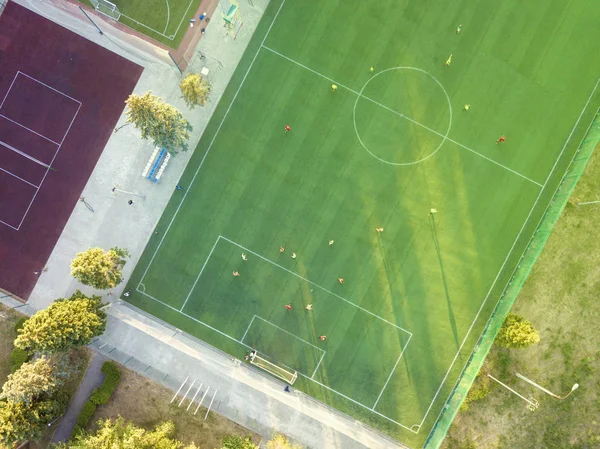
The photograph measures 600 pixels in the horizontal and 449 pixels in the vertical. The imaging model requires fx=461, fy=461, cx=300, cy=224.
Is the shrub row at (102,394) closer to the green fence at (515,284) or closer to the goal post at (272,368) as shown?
the goal post at (272,368)

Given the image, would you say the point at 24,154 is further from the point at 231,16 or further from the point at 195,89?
the point at 231,16

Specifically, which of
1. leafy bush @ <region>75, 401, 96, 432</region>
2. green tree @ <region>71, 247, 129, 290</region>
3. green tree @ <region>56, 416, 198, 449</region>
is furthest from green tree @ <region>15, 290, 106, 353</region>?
green tree @ <region>56, 416, 198, 449</region>

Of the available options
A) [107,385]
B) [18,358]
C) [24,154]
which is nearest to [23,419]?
[18,358]

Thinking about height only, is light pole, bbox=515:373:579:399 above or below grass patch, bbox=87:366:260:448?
above

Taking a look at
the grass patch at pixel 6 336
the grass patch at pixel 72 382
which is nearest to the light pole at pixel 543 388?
the grass patch at pixel 72 382

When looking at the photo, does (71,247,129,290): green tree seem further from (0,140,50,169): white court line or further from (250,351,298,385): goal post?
(250,351,298,385): goal post

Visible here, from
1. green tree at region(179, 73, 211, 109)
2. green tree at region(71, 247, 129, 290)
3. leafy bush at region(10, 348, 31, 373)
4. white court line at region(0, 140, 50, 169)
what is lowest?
leafy bush at region(10, 348, 31, 373)
